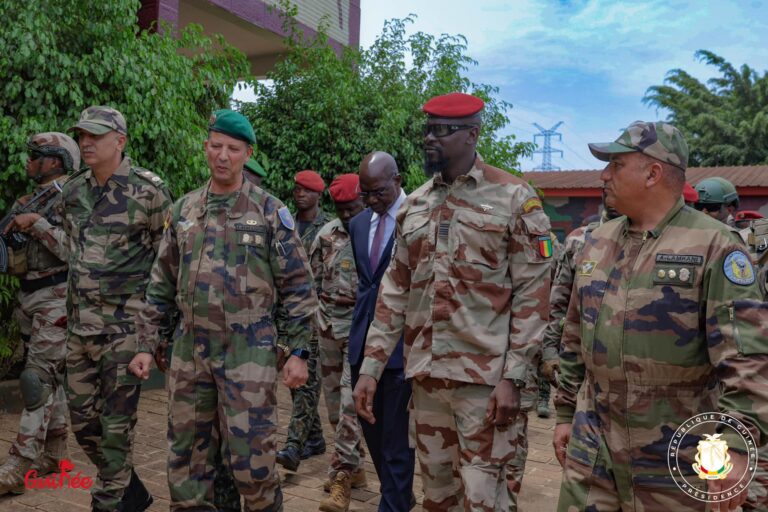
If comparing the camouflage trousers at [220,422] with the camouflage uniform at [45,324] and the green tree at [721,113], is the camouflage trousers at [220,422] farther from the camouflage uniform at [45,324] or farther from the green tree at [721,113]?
the green tree at [721,113]

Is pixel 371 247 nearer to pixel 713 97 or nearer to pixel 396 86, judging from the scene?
pixel 396 86

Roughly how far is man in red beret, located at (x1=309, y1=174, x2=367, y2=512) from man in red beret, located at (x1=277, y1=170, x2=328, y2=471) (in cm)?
21

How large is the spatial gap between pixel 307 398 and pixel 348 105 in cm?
607

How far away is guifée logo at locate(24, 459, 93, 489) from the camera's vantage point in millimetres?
5250

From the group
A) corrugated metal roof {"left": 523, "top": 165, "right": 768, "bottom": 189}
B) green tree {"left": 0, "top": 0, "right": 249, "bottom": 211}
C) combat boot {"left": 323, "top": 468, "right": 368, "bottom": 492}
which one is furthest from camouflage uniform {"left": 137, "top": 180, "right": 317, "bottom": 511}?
A: corrugated metal roof {"left": 523, "top": 165, "right": 768, "bottom": 189}

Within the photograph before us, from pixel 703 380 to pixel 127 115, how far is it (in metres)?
6.46

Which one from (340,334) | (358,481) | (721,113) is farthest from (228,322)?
(721,113)

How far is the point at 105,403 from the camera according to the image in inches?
171

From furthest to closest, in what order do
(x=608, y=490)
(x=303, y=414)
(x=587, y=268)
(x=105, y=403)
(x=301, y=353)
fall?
(x=303, y=414)
(x=105, y=403)
(x=301, y=353)
(x=587, y=268)
(x=608, y=490)

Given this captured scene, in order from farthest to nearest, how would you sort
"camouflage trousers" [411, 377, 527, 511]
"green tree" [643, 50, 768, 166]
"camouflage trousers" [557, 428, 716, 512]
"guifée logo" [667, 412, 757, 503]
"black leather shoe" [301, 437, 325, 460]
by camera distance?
"green tree" [643, 50, 768, 166] → "black leather shoe" [301, 437, 325, 460] → "camouflage trousers" [411, 377, 527, 511] → "camouflage trousers" [557, 428, 716, 512] → "guifée logo" [667, 412, 757, 503]

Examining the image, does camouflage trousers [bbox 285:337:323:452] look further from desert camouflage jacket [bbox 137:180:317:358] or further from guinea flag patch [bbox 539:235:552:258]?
guinea flag patch [bbox 539:235:552:258]

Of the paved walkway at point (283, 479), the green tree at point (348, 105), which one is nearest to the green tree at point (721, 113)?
the green tree at point (348, 105)

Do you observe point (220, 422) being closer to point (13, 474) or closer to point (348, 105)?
point (13, 474)

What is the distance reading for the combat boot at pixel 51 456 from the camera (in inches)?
216
